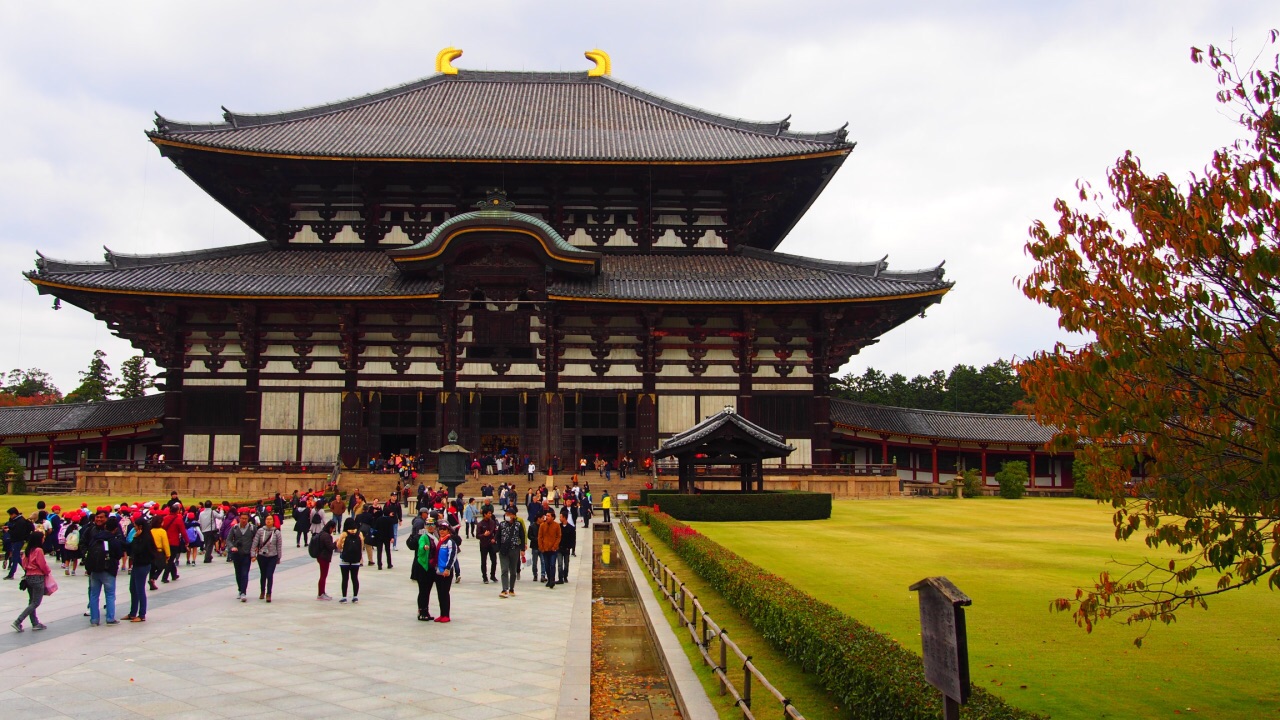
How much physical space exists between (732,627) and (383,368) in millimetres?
34865

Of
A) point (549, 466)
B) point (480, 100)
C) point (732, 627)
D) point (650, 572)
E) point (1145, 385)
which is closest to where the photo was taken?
point (1145, 385)

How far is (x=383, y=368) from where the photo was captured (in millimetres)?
44781

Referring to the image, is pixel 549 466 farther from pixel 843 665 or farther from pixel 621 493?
pixel 843 665

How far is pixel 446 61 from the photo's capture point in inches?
2452

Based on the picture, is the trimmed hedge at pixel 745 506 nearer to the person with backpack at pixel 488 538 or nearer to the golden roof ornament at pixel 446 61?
the person with backpack at pixel 488 538

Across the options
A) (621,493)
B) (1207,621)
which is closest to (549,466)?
(621,493)

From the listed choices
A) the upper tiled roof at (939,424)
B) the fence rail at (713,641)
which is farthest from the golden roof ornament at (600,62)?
the fence rail at (713,641)

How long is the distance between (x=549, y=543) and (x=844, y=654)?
35.8 ft

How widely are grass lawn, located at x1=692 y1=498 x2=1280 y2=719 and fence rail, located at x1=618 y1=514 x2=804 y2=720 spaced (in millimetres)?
2193

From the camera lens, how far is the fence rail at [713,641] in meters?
8.30

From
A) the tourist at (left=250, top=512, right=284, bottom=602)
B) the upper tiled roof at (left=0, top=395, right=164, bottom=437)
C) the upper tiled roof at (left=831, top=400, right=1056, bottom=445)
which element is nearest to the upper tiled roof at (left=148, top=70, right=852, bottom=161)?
the upper tiled roof at (left=0, top=395, right=164, bottom=437)

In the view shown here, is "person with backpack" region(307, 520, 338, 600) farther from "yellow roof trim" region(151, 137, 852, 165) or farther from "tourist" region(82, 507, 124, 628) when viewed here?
"yellow roof trim" region(151, 137, 852, 165)

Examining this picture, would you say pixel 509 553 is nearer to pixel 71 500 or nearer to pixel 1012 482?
pixel 71 500

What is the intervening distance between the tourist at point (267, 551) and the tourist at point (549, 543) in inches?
196
